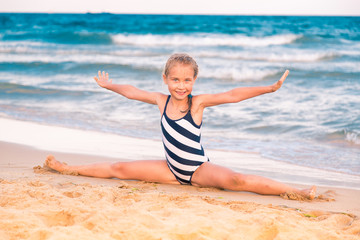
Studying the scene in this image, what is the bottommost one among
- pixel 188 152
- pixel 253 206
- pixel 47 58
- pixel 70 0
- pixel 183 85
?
pixel 253 206

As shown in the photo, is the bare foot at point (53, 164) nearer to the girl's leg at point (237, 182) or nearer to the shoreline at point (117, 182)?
the shoreline at point (117, 182)

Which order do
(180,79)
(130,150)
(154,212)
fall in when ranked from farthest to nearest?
(130,150), (180,79), (154,212)

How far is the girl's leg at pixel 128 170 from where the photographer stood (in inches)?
167

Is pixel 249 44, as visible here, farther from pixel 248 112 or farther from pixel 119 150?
pixel 119 150

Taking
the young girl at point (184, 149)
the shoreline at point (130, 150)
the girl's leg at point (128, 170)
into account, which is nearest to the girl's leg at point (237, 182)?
the young girl at point (184, 149)

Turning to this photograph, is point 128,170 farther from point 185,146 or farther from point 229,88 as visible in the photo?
point 229,88

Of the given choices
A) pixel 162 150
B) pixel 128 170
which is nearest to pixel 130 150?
pixel 162 150

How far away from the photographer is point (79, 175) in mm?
4430

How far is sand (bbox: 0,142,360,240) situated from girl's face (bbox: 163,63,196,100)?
3.06 feet

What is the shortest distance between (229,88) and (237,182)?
7.07m

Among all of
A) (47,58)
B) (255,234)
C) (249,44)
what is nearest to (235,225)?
(255,234)

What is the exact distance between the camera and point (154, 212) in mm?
2982

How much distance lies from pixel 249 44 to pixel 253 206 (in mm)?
18324

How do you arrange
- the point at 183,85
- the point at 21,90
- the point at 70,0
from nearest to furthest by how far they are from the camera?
the point at 183,85
the point at 21,90
the point at 70,0
